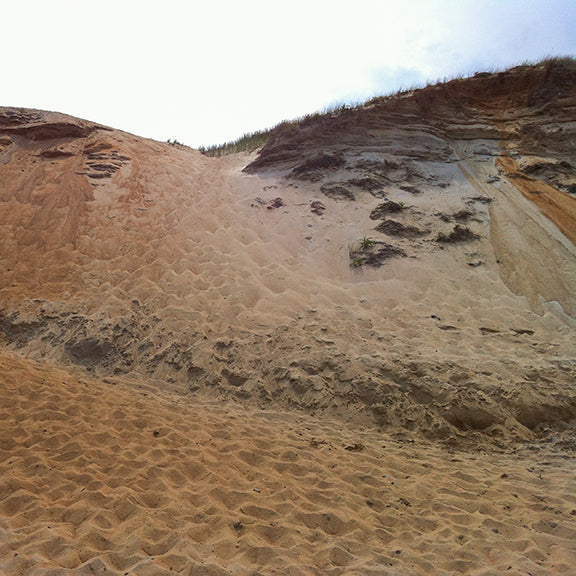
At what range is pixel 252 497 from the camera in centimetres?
335

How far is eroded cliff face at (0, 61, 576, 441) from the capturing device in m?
5.26

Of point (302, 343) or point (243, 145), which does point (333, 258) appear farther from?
point (243, 145)

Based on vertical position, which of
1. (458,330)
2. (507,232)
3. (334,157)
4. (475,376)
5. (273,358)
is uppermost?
(334,157)

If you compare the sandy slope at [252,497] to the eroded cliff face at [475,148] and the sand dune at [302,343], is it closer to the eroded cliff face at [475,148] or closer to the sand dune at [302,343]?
the sand dune at [302,343]

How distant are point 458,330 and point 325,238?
3.30 m

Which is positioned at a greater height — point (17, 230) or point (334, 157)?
point (334, 157)

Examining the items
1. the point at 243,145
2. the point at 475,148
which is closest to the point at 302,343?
the point at 475,148

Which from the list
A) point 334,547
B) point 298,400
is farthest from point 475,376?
point 334,547

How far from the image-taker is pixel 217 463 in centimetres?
382

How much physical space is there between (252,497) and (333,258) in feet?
17.2

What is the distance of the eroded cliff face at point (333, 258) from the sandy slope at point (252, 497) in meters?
0.71

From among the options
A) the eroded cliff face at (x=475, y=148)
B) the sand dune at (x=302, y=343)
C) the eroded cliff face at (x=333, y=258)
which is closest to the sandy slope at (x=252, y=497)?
the sand dune at (x=302, y=343)

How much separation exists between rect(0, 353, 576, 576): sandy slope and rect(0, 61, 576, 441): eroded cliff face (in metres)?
0.71

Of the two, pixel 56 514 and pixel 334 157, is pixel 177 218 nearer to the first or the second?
pixel 334 157
